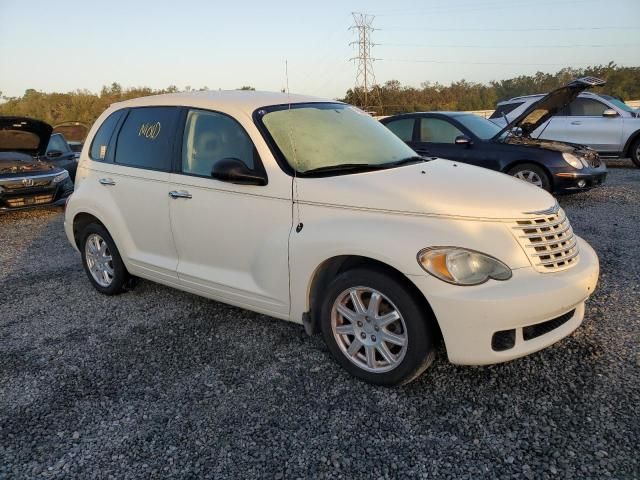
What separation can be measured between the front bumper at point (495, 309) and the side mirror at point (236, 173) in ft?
4.15

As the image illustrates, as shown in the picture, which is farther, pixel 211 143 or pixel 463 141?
pixel 463 141

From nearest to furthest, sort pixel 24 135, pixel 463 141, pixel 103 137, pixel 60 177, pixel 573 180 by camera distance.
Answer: pixel 103 137 < pixel 573 180 < pixel 463 141 < pixel 24 135 < pixel 60 177

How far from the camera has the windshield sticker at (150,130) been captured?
4.07m

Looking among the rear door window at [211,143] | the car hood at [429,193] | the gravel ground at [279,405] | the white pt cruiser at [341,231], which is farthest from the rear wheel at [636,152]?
the rear door window at [211,143]

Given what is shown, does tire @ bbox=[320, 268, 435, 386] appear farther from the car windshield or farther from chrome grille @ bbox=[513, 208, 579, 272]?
the car windshield

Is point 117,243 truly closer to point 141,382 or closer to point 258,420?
point 141,382

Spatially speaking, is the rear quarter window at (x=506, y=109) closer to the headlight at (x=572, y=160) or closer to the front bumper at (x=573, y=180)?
the headlight at (x=572, y=160)

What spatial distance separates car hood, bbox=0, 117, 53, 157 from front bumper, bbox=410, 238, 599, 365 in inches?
314

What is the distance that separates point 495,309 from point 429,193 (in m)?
0.77

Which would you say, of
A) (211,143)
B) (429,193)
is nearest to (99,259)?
(211,143)

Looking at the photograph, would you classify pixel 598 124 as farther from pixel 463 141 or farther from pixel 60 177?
pixel 60 177

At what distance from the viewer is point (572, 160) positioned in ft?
25.3

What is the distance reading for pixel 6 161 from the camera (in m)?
9.19

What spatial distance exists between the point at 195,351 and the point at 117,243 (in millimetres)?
1418
